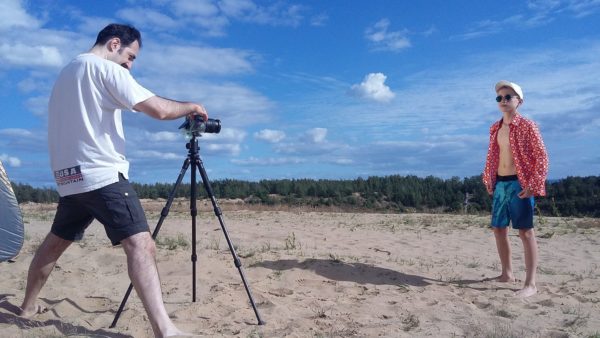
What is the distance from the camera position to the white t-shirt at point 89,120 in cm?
328

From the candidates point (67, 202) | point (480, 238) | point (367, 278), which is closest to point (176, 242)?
point (367, 278)

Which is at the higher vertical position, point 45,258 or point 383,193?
point 383,193

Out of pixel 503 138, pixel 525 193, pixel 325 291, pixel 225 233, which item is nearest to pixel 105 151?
pixel 225 233

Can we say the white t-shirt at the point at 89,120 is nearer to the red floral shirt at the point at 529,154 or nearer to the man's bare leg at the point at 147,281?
the man's bare leg at the point at 147,281

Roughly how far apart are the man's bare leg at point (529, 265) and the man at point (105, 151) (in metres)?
3.25

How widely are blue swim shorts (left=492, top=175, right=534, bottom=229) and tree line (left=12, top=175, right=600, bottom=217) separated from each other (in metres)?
13.8

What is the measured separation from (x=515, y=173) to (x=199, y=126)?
10.3ft

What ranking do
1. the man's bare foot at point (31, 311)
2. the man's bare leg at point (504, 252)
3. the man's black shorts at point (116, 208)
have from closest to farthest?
the man's black shorts at point (116, 208)
the man's bare foot at point (31, 311)
the man's bare leg at point (504, 252)

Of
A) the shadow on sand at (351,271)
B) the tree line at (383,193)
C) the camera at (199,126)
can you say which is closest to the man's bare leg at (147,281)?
the camera at (199,126)

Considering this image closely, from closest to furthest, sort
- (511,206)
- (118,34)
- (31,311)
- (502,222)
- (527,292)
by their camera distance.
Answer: (118,34) → (31,311) → (527,292) → (511,206) → (502,222)

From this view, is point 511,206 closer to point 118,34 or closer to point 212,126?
point 212,126

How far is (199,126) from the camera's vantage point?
3.86 meters

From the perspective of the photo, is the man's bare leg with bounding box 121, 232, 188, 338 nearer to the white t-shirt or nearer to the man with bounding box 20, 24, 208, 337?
the man with bounding box 20, 24, 208, 337

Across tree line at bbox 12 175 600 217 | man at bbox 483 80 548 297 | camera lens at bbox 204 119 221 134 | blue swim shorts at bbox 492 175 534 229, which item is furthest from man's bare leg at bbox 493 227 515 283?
tree line at bbox 12 175 600 217
